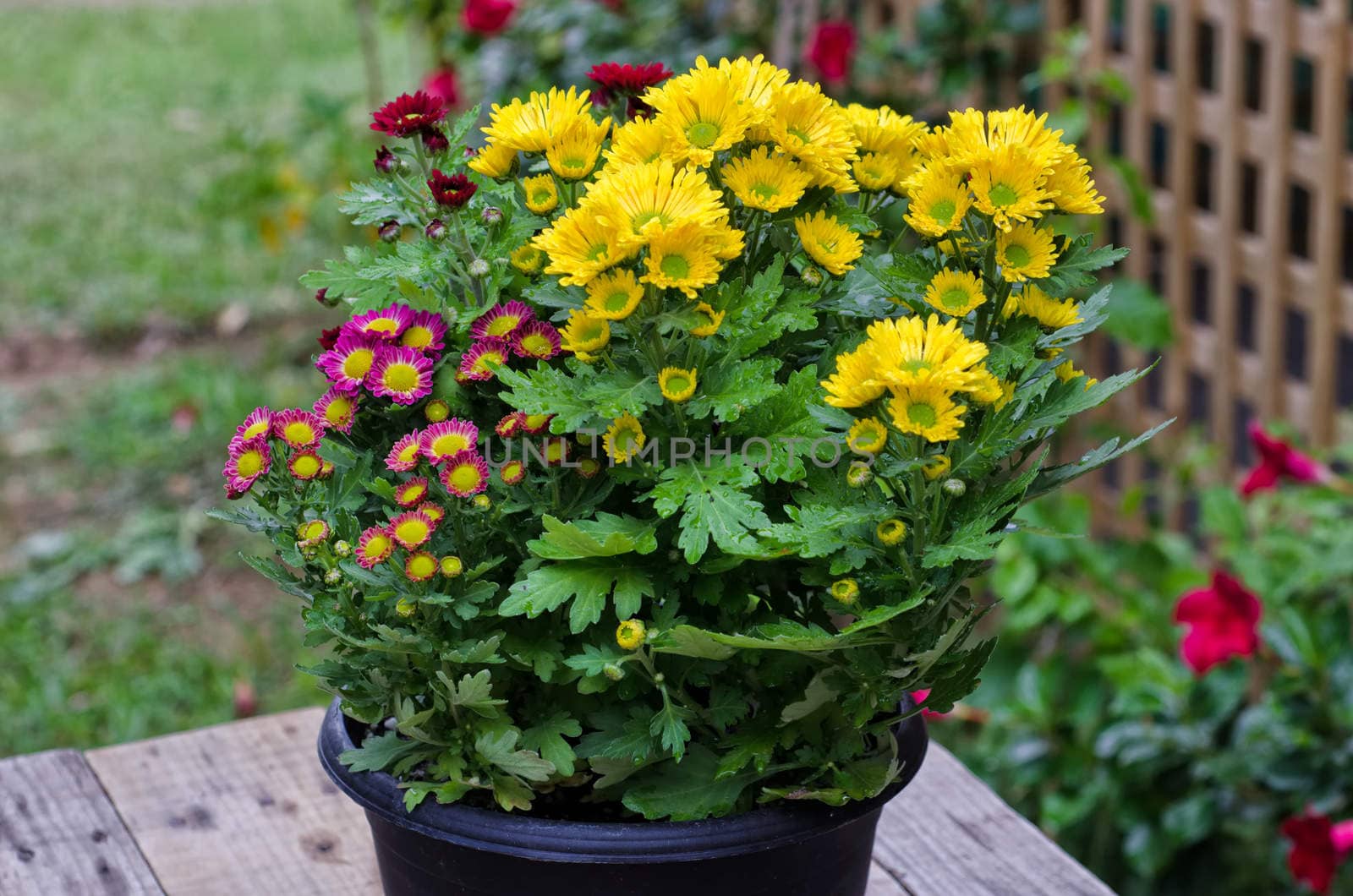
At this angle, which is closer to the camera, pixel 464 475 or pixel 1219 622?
pixel 464 475

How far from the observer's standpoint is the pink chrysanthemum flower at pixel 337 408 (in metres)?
0.91

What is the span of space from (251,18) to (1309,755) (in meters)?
8.17

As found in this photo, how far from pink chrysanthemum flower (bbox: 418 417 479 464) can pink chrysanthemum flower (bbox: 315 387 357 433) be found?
0.06 meters

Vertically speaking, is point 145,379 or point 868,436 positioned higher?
point 868,436

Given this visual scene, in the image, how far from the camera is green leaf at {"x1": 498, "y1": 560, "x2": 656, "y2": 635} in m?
0.84

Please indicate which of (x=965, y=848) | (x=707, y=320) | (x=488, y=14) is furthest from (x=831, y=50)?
(x=707, y=320)

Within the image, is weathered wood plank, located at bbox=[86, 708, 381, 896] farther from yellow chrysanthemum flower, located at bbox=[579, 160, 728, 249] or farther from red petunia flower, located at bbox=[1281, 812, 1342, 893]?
red petunia flower, located at bbox=[1281, 812, 1342, 893]

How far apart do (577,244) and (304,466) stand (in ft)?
0.72

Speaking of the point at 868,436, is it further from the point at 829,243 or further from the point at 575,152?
the point at 575,152

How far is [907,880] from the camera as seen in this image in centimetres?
120

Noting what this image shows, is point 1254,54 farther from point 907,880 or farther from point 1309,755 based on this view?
point 907,880

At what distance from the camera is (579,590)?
0.86 meters

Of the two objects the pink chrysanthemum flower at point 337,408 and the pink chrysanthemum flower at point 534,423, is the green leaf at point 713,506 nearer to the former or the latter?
the pink chrysanthemum flower at point 534,423

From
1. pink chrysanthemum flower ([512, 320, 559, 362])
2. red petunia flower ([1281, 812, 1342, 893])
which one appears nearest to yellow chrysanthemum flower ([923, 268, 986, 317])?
pink chrysanthemum flower ([512, 320, 559, 362])
